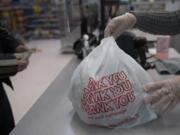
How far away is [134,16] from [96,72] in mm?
459

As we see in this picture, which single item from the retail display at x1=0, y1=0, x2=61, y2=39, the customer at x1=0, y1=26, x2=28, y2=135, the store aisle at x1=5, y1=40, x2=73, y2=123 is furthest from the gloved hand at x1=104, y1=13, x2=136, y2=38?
the retail display at x1=0, y1=0, x2=61, y2=39

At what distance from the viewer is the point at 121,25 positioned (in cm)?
115

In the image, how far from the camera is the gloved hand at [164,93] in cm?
79

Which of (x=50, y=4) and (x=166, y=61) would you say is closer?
(x=166, y=61)

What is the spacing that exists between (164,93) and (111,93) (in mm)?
163

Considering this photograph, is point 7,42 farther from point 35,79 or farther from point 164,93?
point 35,79

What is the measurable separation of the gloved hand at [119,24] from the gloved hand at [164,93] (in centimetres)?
40

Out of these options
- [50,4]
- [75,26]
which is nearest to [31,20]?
[50,4]

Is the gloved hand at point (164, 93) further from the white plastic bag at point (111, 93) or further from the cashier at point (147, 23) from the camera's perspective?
the cashier at point (147, 23)

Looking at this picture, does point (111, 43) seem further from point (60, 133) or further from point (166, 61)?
point (166, 61)

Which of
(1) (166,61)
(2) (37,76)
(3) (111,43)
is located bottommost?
(2) (37,76)

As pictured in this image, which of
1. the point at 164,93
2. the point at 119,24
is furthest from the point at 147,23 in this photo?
the point at 164,93

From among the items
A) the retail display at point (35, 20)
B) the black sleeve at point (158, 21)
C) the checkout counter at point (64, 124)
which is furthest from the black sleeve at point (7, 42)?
the retail display at point (35, 20)

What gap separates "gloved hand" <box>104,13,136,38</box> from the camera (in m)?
1.13
